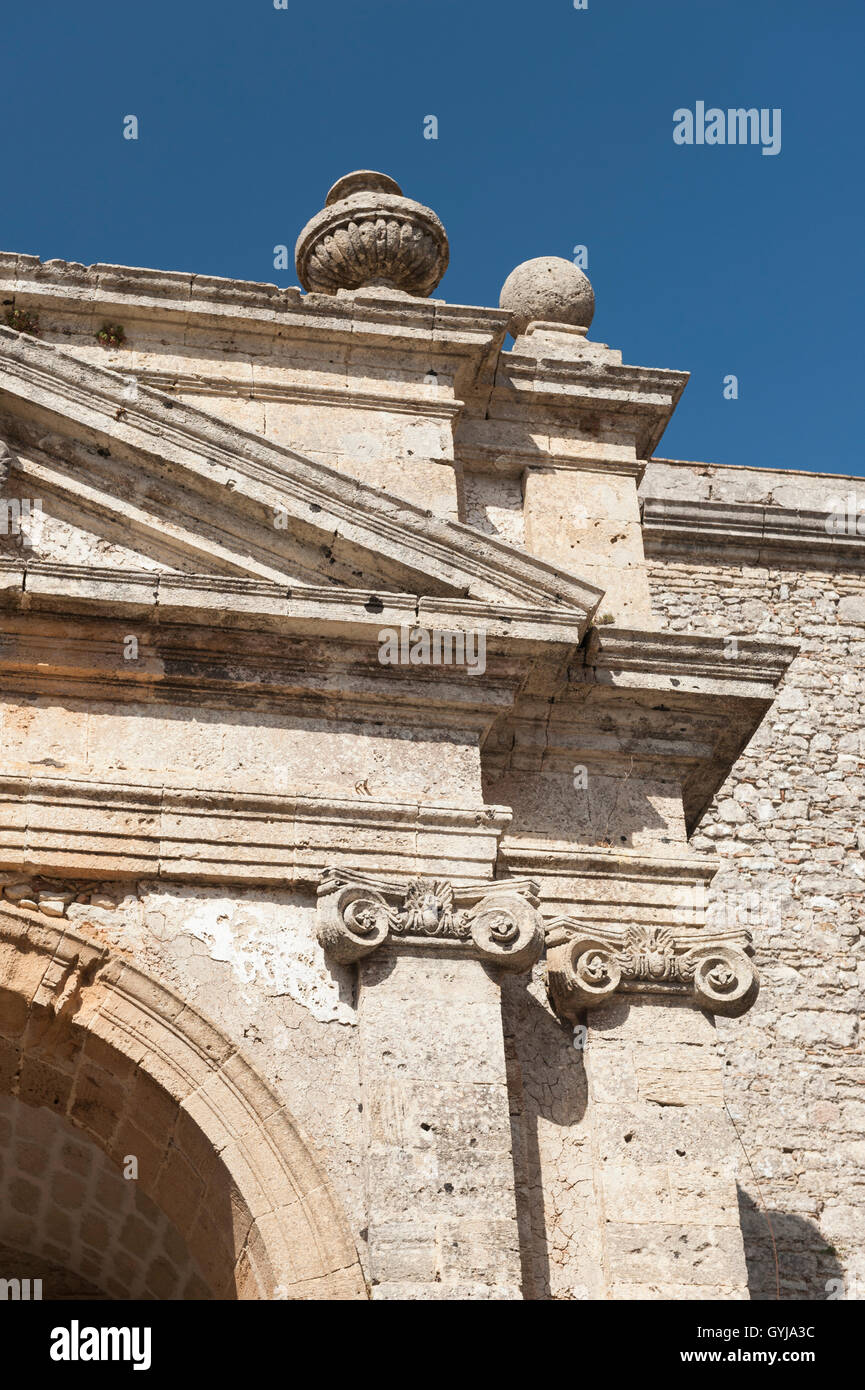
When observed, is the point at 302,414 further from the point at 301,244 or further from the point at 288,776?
the point at 288,776

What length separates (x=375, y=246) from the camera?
8531 mm

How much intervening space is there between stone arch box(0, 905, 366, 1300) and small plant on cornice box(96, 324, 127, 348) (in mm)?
2938

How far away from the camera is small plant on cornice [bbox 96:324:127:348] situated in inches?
316

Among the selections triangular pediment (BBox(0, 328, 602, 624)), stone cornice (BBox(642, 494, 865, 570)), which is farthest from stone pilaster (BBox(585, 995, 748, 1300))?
stone cornice (BBox(642, 494, 865, 570))

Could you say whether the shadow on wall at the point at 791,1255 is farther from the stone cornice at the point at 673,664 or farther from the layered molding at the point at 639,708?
the stone cornice at the point at 673,664

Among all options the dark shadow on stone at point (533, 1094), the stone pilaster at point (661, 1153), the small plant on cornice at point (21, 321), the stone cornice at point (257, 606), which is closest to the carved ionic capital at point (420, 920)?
the dark shadow on stone at point (533, 1094)

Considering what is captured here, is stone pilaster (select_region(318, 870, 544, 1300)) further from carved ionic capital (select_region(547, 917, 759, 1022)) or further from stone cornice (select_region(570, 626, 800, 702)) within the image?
stone cornice (select_region(570, 626, 800, 702))

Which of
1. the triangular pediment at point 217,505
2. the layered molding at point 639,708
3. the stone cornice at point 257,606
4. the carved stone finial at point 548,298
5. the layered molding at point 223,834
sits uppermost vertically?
the carved stone finial at point 548,298

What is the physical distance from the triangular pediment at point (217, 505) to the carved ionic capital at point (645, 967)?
49.3 inches

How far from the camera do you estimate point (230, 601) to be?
22.0 feet

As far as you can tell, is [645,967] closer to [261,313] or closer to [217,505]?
[217,505]

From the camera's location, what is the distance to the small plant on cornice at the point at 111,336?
804cm

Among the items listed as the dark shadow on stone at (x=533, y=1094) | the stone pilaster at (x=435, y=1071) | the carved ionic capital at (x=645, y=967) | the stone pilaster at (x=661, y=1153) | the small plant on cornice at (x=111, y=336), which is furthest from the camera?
the small plant on cornice at (x=111, y=336)
